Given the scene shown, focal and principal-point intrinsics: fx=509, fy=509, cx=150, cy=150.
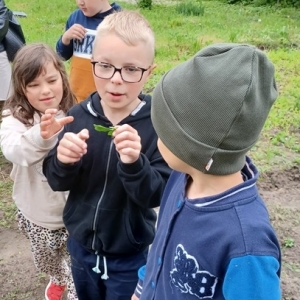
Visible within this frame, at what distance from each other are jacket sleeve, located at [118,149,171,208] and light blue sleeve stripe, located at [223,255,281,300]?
528 mm

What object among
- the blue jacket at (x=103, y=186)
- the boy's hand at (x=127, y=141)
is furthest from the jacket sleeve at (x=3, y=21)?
the boy's hand at (x=127, y=141)

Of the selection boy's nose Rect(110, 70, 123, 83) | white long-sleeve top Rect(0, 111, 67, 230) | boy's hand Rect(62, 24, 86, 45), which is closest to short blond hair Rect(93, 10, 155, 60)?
boy's nose Rect(110, 70, 123, 83)

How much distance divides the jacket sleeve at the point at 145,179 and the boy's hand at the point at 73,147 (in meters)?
0.14

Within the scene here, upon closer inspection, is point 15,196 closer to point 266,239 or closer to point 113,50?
point 113,50

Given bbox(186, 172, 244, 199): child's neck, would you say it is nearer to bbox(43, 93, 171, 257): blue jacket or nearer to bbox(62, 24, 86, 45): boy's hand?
bbox(43, 93, 171, 257): blue jacket

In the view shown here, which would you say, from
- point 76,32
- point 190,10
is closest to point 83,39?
point 76,32

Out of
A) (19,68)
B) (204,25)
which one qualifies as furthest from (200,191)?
(204,25)

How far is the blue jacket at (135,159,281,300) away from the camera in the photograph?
3.96 ft

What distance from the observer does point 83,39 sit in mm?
3459

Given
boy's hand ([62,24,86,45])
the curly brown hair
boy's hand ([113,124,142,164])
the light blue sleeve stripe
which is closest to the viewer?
the light blue sleeve stripe

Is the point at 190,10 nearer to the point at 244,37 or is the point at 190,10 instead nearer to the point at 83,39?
the point at 244,37

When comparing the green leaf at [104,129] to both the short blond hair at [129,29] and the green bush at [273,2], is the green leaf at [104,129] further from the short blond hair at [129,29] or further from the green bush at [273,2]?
the green bush at [273,2]

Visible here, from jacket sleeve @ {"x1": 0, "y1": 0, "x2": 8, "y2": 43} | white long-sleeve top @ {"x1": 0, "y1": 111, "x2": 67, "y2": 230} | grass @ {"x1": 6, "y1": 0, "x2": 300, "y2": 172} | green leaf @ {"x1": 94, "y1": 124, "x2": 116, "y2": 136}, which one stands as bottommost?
grass @ {"x1": 6, "y1": 0, "x2": 300, "y2": 172}

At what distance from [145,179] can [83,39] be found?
6.61 feet
